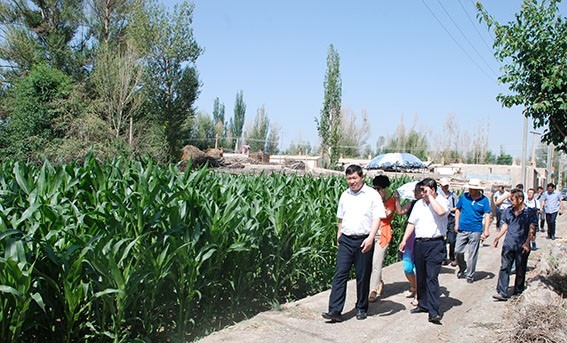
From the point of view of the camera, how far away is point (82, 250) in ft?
14.5

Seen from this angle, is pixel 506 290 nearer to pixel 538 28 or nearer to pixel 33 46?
pixel 538 28

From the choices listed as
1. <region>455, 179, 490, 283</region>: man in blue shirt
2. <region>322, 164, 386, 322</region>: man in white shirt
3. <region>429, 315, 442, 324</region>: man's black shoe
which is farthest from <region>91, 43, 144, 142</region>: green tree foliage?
<region>429, 315, 442, 324</region>: man's black shoe

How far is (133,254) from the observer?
5016 millimetres

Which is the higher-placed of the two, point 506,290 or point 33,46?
point 33,46

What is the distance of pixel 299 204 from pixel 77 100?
842 inches

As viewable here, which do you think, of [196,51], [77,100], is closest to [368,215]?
[77,100]

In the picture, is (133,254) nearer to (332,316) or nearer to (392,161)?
(332,316)

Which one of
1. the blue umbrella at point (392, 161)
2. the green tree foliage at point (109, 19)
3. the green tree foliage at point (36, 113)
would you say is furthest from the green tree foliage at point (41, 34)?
the blue umbrella at point (392, 161)

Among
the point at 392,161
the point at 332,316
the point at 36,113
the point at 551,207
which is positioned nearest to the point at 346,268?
the point at 332,316

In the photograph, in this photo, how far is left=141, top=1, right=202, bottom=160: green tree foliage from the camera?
96.8 ft

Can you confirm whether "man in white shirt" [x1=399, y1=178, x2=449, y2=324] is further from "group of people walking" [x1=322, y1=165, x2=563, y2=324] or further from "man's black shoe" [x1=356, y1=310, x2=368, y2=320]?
"man's black shoe" [x1=356, y1=310, x2=368, y2=320]

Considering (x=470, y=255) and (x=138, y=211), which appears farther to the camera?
(x=470, y=255)

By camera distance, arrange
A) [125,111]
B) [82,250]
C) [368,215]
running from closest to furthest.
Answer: [82,250] → [368,215] → [125,111]

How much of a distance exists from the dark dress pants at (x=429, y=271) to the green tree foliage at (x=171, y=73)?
2366cm
